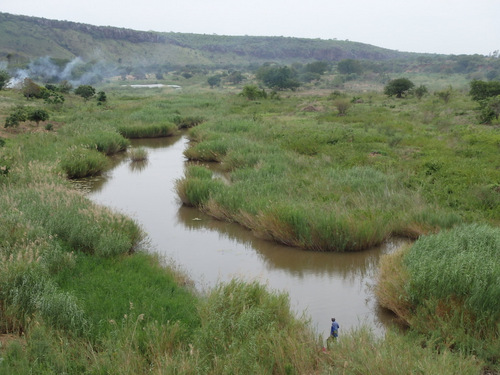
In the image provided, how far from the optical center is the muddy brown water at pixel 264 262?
23.3ft

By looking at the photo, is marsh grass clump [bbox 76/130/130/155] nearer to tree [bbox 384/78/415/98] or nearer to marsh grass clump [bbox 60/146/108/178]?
marsh grass clump [bbox 60/146/108/178]

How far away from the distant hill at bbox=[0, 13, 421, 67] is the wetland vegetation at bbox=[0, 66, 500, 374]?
6859 centimetres

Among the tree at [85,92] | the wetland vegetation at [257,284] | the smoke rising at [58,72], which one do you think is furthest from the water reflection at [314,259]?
the smoke rising at [58,72]

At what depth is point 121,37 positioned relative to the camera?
130500mm

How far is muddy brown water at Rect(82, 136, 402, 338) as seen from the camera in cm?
710

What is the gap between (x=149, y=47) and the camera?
137 metres

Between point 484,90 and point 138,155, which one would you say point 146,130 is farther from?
point 484,90

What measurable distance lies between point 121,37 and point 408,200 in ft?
436

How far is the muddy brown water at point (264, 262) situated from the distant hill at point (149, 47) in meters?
68.4

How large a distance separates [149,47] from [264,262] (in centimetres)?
13763

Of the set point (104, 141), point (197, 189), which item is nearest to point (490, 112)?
point (197, 189)

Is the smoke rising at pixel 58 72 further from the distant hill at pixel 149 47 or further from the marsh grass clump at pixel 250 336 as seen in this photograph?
the marsh grass clump at pixel 250 336

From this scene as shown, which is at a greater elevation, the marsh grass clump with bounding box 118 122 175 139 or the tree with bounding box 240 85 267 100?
the tree with bounding box 240 85 267 100

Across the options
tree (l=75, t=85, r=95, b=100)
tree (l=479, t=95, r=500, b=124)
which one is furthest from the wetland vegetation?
tree (l=75, t=85, r=95, b=100)
